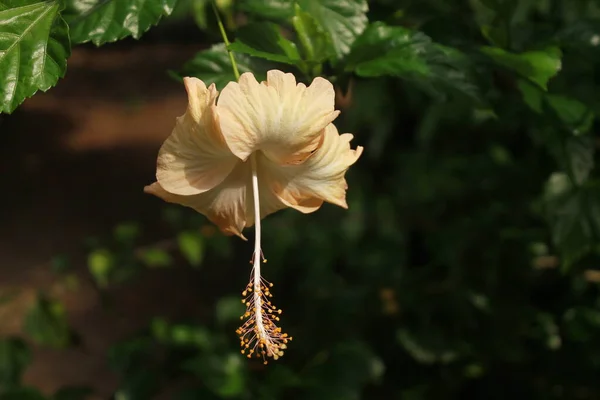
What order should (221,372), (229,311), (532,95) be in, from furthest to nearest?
(229,311), (221,372), (532,95)

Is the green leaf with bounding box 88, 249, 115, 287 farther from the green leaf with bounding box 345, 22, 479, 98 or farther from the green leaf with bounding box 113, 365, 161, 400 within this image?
the green leaf with bounding box 345, 22, 479, 98

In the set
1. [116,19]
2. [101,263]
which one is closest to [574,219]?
[116,19]

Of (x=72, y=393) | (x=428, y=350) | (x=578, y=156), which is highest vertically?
(x=578, y=156)

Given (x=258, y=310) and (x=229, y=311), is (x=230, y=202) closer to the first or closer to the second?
(x=258, y=310)

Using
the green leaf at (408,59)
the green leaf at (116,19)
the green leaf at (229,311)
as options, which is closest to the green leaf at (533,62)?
the green leaf at (408,59)

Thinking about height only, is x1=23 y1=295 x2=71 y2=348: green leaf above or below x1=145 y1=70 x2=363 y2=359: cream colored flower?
below

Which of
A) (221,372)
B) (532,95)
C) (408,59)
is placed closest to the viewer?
(408,59)

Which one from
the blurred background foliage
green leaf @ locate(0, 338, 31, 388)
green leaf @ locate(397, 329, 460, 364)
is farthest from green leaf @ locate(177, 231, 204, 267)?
green leaf @ locate(397, 329, 460, 364)
